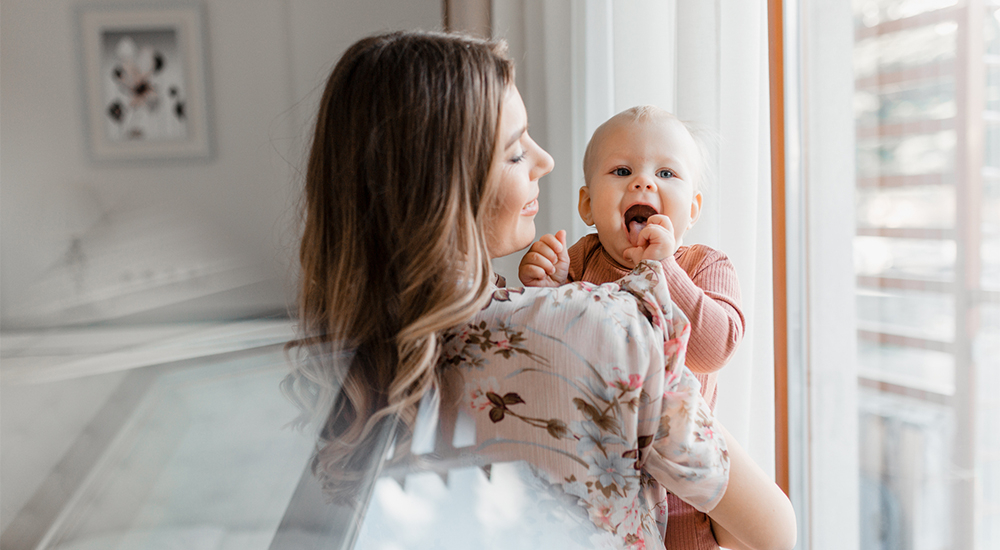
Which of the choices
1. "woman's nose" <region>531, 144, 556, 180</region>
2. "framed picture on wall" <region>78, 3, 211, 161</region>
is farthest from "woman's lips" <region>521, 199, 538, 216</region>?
"framed picture on wall" <region>78, 3, 211, 161</region>

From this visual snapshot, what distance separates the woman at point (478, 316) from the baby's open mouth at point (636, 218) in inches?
7.0

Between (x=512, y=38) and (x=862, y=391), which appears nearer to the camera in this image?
(x=862, y=391)

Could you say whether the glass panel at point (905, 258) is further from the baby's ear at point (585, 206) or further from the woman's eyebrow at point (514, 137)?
the woman's eyebrow at point (514, 137)

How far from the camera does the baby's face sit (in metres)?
0.73

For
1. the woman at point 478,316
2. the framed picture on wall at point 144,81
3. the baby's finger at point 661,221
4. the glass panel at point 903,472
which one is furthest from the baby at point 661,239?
the framed picture on wall at point 144,81

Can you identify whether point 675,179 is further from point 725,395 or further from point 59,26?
point 59,26

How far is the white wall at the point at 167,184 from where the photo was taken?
63cm

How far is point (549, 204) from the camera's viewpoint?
1.34m

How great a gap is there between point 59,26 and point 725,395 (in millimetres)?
1061

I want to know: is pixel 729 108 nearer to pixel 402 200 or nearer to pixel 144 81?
pixel 402 200

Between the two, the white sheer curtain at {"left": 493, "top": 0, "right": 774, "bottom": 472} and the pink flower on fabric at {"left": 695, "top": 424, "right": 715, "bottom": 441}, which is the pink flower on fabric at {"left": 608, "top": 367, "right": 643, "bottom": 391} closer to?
the pink flower on fabric at {"left": 695, "top": 424, "right": 715, "bottom": 441}

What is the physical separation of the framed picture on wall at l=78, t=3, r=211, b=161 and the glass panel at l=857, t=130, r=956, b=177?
959 mm

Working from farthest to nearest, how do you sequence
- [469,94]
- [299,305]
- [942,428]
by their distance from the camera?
[942,428] < [299,305] < [469,94]

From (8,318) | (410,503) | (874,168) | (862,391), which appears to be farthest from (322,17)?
(862,391)
